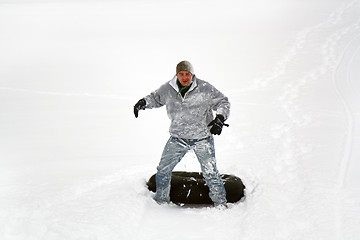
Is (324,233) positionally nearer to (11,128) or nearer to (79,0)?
(11,128)

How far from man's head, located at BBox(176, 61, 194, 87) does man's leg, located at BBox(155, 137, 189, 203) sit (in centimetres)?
65

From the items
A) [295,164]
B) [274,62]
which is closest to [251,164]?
[295,164]

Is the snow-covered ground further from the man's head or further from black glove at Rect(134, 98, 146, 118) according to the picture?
the man's head

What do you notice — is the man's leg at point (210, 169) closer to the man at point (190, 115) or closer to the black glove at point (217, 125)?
the man at point (190, 115)

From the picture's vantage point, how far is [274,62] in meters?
13.0

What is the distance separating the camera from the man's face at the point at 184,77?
140 inches

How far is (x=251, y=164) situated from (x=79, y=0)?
24.6 meters

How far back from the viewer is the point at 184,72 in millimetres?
3539

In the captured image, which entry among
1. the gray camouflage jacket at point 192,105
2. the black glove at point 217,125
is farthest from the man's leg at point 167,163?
the black glove at point 217,125

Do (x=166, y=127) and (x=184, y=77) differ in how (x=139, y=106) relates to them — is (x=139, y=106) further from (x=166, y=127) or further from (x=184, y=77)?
(x=166, y=127)

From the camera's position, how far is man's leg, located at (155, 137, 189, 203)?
388cm

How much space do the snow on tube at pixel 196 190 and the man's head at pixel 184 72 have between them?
1237 millimetres

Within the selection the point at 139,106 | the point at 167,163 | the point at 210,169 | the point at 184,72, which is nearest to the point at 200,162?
the point at 210,169

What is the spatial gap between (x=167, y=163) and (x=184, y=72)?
103 cm
